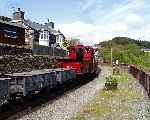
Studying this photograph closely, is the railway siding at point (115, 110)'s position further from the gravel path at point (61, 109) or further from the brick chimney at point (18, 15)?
the brick chimney at point (18, 15)

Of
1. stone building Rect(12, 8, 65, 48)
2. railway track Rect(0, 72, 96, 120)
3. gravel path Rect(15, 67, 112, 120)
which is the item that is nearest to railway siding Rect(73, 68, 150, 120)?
gravel path Rect(15, 67, 112, 120)

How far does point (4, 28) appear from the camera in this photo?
4300 centimetres

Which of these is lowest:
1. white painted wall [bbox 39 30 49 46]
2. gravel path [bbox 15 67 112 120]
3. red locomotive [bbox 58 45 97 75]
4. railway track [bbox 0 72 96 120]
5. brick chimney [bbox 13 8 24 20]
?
gravel path [bbox 15 67 112 120]

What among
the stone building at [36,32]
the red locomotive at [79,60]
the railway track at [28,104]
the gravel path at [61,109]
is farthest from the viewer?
the stone building at [36,32]

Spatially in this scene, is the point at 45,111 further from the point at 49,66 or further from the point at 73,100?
the point at 49,66

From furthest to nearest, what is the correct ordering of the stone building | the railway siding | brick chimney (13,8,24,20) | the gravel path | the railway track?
brick chimney (13,8,24,20) < the stone building < the gravel path < the railway track < the railway siding

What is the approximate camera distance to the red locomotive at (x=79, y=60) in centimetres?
2826

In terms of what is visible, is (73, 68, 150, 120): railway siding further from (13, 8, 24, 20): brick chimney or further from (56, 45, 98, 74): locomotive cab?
(13, 8, 24, 20): brick chimney

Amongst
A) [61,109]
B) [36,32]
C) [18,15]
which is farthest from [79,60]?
[36,32]

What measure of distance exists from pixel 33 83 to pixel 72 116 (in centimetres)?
227

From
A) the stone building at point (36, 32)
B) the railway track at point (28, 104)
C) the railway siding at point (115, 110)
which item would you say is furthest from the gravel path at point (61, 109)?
the stone building at point (36, 32)

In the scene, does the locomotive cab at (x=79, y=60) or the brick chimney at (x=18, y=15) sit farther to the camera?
the brick chimney at (x=18, y=15)

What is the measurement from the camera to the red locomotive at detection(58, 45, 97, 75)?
2826 centimetres

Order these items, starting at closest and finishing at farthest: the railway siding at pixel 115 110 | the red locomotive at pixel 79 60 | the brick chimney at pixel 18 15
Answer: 1. the railway siding at pixel 115 110
2. the red locomotive at pixel 79 60
3. the brick chimney at pixel 18 15
